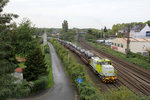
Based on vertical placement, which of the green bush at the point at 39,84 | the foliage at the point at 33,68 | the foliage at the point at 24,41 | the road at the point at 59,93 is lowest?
the road at the point at 59,93

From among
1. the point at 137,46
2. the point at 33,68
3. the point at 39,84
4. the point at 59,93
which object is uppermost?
the point at 137,46

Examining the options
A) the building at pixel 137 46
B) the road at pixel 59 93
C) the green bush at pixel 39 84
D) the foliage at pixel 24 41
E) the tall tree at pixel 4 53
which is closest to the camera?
the tall tree at pixel 4 53

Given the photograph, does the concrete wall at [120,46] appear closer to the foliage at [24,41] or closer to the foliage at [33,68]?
the foliage at [24,41]

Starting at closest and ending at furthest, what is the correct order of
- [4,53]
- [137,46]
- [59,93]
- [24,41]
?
1. [4,53]
2. [59,93]
3. [24,41]
4. [137,46]

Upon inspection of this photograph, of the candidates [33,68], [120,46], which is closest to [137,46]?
[120,46]

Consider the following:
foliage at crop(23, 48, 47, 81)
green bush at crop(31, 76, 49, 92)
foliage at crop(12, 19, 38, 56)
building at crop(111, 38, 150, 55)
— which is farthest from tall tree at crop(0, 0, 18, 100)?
building at crop(111, 38, 150, 55)

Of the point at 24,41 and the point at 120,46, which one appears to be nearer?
the point at 24,41

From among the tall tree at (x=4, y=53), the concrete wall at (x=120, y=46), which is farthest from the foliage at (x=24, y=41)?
the concrete wall at (x=120, y=46)

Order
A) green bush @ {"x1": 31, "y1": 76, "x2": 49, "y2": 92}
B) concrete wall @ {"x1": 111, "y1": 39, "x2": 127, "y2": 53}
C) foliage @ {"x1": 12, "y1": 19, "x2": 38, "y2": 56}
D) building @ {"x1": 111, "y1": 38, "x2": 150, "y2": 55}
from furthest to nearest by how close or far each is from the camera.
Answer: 1. concrete wall @ {"x1": 111, "y1": 39, "x2": 127, "y2": 53}
2. building @ {"x1": 111, "y1": 38, "x2": 150, "y2": 55}
3. foliage @ {"x1": 12, "y1": 19, "x2": 38, "y2": 56}
4. green bush @ {"x1": 31, "y1": 76, "x2": 49, "y2": 92}

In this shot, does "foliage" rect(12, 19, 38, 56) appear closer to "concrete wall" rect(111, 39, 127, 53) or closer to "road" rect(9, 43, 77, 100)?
"road" rect(9, 43, 77, 100)

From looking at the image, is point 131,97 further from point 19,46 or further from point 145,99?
point 19,46

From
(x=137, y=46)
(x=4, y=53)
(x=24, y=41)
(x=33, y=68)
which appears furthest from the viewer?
(x=137, y=46)

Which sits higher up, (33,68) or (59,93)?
(33,68)

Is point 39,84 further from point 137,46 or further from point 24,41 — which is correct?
point 137,46
